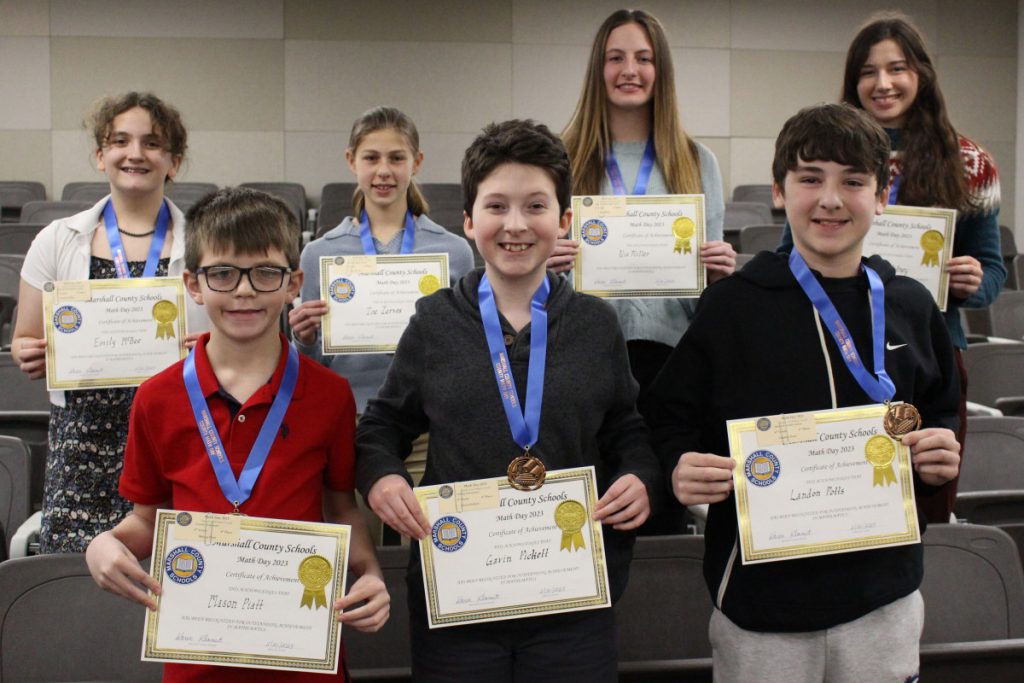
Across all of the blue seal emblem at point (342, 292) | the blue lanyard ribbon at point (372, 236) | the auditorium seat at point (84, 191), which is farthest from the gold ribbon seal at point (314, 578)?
the auditorium seat at point (84, 191)

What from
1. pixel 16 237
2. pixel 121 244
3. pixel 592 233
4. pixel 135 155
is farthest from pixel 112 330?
pixel 16 237

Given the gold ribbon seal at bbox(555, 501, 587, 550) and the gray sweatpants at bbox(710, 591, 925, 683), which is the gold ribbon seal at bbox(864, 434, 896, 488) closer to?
the gray sweatpants at bbox(710, 591, 925, 683)

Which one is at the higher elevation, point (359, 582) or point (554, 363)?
point (554, 363)

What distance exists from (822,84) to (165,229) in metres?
8.17

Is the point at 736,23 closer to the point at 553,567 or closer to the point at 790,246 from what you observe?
the point at 790,246

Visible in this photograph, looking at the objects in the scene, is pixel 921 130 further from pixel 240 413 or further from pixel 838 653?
pixel 240 413

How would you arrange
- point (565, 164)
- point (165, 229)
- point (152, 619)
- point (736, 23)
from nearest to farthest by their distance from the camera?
point (152, 619)
point (565, 164)
point (165, 229)
point (736, 23)

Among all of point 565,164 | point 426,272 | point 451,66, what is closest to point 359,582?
point 565,164

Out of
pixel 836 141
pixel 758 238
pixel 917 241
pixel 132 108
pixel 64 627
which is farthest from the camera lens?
pixel 758 238

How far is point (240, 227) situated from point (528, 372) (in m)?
0.60

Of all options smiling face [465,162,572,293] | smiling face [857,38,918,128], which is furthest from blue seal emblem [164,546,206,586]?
smiling face [857,38,918,128]

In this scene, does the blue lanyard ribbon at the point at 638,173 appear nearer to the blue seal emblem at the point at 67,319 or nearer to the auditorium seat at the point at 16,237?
the blue seal emblem at the point at 67,319

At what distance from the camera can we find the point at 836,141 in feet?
6.00

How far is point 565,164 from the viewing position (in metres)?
1.93
